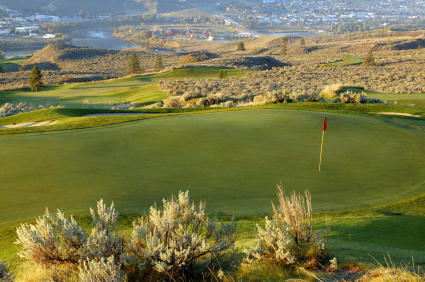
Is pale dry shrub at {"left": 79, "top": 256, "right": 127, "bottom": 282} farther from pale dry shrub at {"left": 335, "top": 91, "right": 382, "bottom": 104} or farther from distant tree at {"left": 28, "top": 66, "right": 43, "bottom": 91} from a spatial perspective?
distant tree at {"left": 28, "top": 66, "right": 43, "bottom": 91}

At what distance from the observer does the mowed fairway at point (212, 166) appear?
6.89m

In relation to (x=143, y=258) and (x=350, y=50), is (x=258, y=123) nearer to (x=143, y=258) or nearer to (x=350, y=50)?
(x=143, y=258)

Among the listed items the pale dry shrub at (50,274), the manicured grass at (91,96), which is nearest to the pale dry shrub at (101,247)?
the pale dry shrub at (50,274)

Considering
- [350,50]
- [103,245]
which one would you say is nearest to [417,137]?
[103,245]

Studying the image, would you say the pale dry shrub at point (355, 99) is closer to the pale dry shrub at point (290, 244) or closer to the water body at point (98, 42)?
the pale dry shrub at point (290, 244)

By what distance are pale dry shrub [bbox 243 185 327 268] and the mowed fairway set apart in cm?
195

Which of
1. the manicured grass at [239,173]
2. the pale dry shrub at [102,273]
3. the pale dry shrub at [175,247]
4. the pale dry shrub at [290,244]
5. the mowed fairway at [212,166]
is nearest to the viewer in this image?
the pale dry shrub at [102,273]

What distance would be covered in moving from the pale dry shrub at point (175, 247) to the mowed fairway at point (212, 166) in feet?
6.08

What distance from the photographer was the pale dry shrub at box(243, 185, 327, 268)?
429cm

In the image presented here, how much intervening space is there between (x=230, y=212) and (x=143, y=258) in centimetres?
259

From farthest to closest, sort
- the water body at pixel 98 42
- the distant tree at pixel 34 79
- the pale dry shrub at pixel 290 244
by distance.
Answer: the water body at pixel 98 42, the distant tree at pixel 34 79, the pale dry shrub at pixel 290 244

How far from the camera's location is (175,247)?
162 inches

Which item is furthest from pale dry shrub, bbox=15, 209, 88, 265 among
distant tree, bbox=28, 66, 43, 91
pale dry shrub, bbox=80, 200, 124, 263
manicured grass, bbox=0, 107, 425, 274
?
distant tree, bbox=28, 66, 43, 91

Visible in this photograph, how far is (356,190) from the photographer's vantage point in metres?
7.53
